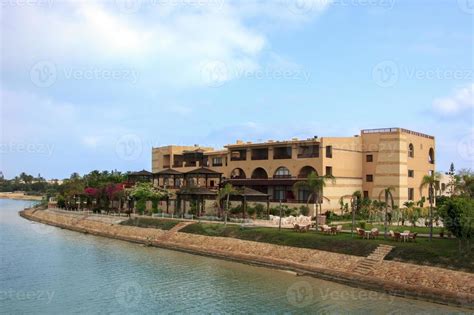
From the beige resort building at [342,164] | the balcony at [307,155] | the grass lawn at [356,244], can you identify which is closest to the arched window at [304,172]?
the beige resort building at [342,164]

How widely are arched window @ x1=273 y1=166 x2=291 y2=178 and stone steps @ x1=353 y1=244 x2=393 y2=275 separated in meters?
27.7

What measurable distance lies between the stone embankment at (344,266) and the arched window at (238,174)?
18.2 m

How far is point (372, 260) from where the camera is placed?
97.1 feet

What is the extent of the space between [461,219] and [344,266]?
7.50 meters

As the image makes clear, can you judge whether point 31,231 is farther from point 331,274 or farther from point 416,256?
point 416,256

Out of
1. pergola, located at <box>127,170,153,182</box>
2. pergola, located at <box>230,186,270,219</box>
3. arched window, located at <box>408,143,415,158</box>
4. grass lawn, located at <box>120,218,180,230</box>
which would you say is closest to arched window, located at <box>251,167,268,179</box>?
pergola, located at <box>230,186,270,219</box>

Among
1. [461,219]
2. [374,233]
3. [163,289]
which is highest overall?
[461,219]

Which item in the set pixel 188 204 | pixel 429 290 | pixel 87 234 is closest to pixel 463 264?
pixel 429 290

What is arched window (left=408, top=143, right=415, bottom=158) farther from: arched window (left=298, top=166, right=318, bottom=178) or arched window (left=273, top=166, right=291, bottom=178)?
arched window (left=273, top=166, right=291, bottom=178)

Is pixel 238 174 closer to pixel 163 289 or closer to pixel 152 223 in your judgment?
pixel 152 223

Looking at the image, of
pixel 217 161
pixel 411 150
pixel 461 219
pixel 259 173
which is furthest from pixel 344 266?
pixel 217 161

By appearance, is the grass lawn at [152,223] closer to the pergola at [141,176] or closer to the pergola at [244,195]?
the pergola at [244,195]

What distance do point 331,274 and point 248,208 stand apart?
23.7m

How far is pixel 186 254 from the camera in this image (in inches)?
1554
